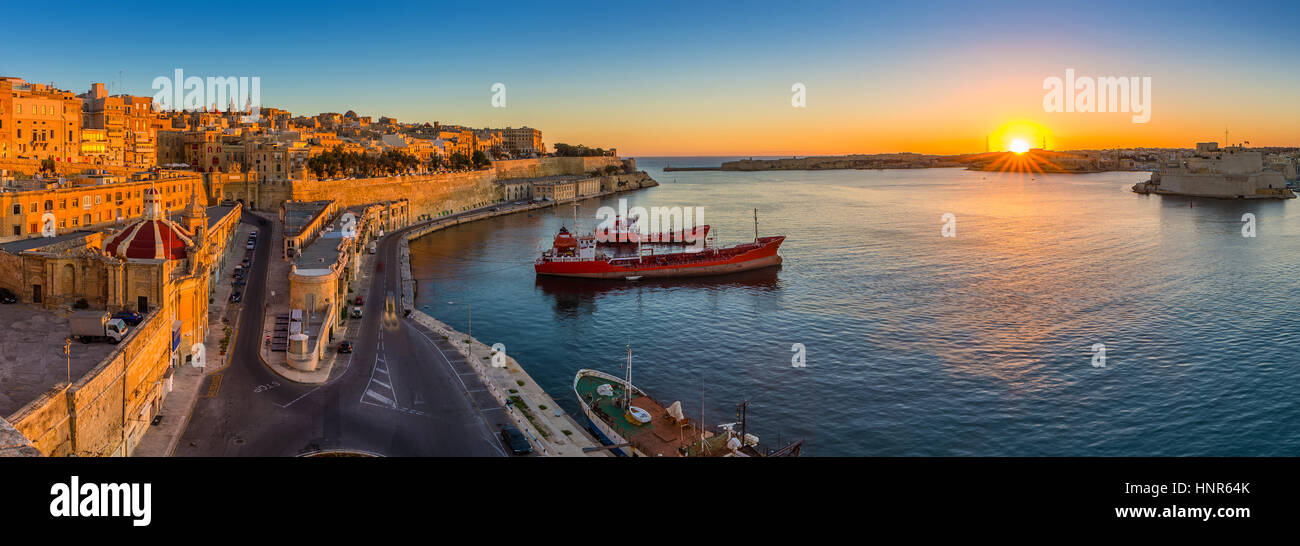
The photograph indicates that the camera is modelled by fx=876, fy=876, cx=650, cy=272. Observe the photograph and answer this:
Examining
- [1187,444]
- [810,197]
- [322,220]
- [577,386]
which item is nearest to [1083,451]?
[1187,444]

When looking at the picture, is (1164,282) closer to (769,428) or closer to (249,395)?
(769,428)

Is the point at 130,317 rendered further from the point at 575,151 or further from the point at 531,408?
the point at 575,151

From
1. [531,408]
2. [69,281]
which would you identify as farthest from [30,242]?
[531,408]

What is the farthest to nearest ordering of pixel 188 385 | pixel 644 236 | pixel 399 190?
pixel 399 190 → pixel 644 236 → pixel 188 385

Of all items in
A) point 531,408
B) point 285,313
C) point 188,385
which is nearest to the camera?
point 188,385

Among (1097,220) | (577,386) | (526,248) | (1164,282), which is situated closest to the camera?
(577,386)

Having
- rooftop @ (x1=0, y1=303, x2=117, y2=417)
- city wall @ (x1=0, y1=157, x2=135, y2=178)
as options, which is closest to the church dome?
rooftop @ (x1=0, y1=303, x2=117, y2=417)
